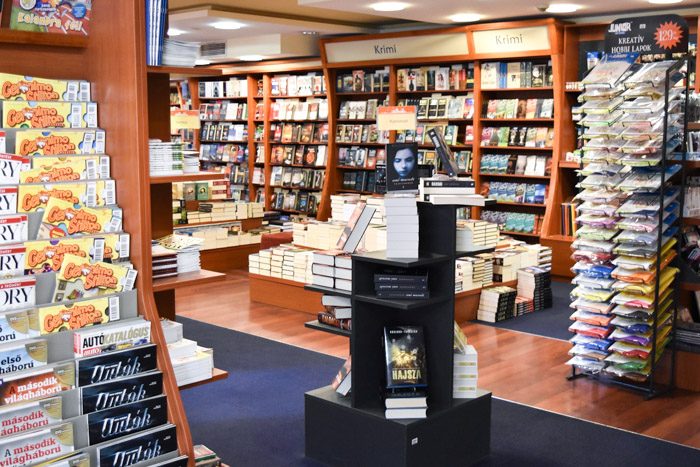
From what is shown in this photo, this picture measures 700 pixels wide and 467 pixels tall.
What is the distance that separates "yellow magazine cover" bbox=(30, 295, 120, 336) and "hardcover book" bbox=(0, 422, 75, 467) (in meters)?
0.36

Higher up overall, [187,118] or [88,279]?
[187,118]

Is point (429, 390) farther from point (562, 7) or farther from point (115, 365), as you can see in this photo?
point (562, 7)

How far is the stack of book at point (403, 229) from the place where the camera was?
4.07 m

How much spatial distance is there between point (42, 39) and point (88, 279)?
3.15 ft

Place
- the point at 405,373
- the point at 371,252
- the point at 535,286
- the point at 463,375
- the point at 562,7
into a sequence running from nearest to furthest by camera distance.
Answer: the point at 405,373, the point at 371,252, the point at 463,375, the point at 535,286, the point at 562,7

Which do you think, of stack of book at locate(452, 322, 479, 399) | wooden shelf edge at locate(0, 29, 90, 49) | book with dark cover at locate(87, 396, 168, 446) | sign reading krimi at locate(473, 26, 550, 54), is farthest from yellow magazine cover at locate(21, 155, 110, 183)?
sign reading krimi at locate(473, 26, 550, 54)

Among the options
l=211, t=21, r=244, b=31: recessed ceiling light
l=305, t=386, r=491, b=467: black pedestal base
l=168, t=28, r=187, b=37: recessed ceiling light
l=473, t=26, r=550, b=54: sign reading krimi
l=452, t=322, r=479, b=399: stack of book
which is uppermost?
l=168, t=28, r=187, b=37: recessed ceiling light

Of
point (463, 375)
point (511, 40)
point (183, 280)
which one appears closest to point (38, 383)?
point (183, 280)

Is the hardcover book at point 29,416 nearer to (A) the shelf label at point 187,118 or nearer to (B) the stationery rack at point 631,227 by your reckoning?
(A) the shelf label at point 187,118

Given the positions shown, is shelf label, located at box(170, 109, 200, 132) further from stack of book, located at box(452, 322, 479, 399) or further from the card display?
stack of book, located at box(452, 322, 479, 399)

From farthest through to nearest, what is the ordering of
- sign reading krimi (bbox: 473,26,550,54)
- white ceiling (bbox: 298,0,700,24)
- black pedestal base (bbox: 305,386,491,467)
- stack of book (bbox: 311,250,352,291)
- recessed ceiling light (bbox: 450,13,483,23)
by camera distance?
sign reading krimi (bbox: 473,26,550,54) < recessed ceiling light (bbox: 450,13,483,23) < white ceiling (bbox: 298,0,700,24) < stack of book (bbox: 311,250,352,291) < black pedestal base (bbox: 305,386,491,467)

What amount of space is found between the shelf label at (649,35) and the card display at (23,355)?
4412 mm

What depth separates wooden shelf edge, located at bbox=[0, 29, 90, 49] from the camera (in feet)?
10.2

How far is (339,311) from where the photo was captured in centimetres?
432
